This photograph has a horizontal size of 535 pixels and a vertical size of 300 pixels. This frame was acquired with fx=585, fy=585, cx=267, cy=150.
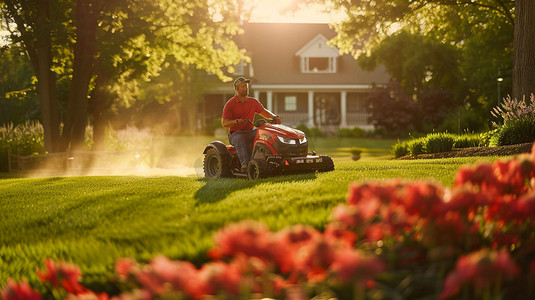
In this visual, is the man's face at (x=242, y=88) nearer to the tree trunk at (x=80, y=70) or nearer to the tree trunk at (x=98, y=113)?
the tree trunk at (x=80, y=70)

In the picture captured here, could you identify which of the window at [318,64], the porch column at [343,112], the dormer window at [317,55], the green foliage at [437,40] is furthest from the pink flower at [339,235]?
the window at [318,64]

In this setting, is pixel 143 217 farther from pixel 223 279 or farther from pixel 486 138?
pixel 486 138

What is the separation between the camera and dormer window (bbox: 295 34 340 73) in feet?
134

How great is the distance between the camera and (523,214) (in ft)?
9.66

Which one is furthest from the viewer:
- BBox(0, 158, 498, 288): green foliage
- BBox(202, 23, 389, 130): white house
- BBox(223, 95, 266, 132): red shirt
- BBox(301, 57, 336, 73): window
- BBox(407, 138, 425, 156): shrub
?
BBox(301, 57, 336, 73): window

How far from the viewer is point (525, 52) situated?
15.6 metres

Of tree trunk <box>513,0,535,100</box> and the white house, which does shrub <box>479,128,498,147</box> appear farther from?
the white house

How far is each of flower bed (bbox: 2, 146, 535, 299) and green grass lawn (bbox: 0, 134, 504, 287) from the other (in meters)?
1.48

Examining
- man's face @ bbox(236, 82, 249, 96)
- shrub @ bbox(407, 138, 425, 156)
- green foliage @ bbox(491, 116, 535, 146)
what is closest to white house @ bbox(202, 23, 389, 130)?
shrub @ bbox(407, 138, 425, 156)

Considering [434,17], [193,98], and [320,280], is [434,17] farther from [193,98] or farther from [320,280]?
[320,280]

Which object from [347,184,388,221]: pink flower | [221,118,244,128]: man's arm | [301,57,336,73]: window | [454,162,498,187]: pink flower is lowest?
[347,184,388,221]: pink flower

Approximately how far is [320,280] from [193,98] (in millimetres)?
33367

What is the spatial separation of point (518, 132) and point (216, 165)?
736cm

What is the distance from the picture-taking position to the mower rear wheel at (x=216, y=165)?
10.1 metres
